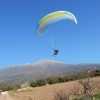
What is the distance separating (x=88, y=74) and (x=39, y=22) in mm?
8235

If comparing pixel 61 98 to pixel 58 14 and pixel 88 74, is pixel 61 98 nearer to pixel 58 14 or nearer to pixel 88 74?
pixel 88 74

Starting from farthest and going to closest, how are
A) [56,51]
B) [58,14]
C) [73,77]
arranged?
[73,77] < [56,51] < [58,14]

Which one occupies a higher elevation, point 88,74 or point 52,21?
point 52,21

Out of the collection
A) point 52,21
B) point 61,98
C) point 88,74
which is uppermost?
point 52,21

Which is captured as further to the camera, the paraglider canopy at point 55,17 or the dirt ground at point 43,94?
the dirt ground at point 43,94

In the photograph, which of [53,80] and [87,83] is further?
[53,80]

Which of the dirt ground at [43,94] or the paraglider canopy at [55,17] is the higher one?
the paraglider canopy at [55,17]

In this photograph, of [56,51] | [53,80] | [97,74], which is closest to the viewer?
[56,51]

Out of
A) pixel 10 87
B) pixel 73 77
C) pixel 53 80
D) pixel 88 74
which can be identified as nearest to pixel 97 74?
pixel 73 77

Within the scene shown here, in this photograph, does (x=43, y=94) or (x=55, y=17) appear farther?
(x=43, y=94)

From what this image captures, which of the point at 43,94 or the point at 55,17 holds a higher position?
the point at 55,17

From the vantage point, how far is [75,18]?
23.4 m

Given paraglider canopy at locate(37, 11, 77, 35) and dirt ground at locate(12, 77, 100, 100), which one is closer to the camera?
paraglider canopy at locate(37, 11, 77, 35)

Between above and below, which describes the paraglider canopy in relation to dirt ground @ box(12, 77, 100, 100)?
above
